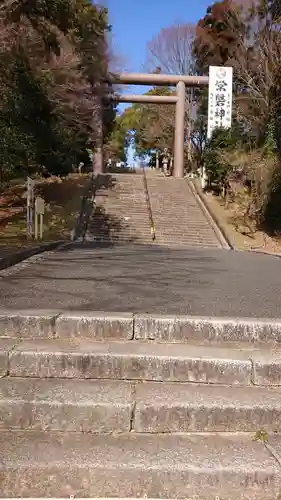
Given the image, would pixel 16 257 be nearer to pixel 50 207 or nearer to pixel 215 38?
pixel 50 207

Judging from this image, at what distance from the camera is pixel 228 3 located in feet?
81.2

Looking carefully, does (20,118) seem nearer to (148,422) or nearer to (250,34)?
(148,422)

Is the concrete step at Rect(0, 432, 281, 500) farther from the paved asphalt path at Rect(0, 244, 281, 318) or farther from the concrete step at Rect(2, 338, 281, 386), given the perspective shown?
the paved asphalt path at Rect(0, 244, 281, 318)

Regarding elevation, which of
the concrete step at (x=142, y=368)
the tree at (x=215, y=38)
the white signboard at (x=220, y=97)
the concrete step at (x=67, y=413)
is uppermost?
the tree at (x=215, y=38)

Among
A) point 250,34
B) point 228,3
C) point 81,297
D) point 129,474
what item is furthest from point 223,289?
point 228,3

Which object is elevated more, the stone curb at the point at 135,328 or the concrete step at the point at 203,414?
the stone curb at the point at 135,328

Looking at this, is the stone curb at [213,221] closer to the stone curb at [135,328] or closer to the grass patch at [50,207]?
the grass patch at [50,207]

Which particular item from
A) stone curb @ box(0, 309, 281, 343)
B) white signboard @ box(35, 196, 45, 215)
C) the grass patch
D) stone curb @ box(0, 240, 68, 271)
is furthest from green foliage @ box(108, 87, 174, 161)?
stone curb @ box(0, 309, 281, 343)

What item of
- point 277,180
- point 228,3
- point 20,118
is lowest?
point 277,180

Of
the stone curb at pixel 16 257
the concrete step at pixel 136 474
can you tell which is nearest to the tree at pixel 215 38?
the stone curb at pixel 16 257

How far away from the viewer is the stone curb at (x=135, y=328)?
3049 mm

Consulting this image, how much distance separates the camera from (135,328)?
3.07 m

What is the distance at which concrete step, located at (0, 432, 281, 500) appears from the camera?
2.03 meters

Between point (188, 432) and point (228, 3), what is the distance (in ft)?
88.4
